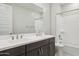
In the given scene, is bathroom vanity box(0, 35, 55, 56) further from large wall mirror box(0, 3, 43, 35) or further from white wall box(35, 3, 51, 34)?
white wall box(35, 3, 51, 34)

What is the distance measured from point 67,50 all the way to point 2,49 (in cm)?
239

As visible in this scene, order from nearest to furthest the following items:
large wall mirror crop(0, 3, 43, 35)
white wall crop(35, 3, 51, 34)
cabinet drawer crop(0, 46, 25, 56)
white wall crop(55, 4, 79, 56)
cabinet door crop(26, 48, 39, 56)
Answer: cabinet drawer crop(0, 46, 25, 56) < cabinet door crop(26, 48, 39, 56) < large wall mirror crop(0, 3, 43, 35) < white wall crop(55, 4, 79, 56) < white wall crop(35, 3, 51, 34)

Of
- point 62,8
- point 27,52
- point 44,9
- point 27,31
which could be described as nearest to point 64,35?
point 62,8

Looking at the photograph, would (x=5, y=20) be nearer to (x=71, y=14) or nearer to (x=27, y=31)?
→ (x=27, y=31)

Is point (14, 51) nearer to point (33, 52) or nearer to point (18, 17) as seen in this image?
point (33, 52)

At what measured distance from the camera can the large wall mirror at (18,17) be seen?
1.83 metres

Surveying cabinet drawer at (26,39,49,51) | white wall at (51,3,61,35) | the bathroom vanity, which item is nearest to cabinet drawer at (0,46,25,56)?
the bathroom vanity

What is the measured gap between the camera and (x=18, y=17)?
7.04 feet

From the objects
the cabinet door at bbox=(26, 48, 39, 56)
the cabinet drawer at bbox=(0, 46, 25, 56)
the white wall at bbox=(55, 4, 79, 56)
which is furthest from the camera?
the white wall at bbox=(55, 4, 79, 56)

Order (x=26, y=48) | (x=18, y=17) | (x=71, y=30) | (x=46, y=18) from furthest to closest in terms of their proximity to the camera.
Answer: (x=46, y=18)
(x=71, y=30)
(x=18, y=17)
(x=26, y=48)

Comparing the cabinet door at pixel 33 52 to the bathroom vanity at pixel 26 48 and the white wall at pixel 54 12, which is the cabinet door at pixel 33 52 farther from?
the white wall at pixel 54 12

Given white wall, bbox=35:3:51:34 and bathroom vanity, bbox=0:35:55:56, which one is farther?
white wall, bbox=35:3:51:34

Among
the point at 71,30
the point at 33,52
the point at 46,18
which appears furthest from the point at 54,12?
the point at 33,52

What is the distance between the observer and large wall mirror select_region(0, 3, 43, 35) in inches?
72.1
